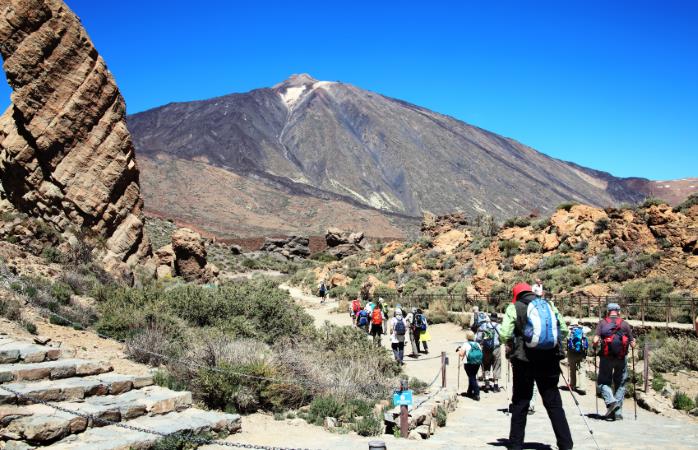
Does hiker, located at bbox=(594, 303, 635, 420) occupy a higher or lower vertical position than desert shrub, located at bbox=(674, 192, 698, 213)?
lower

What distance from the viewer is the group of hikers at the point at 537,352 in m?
5.86

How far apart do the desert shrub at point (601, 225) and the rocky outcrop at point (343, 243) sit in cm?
2907

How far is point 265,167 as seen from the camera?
132m

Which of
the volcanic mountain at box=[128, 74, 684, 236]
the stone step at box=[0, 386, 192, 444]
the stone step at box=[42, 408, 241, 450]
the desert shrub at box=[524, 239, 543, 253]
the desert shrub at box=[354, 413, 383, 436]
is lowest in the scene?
the desert shrub at box=[354, 413, 383, 436]

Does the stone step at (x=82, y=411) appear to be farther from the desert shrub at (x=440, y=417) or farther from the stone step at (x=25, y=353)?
the desert shrub at (x=440, y=417)

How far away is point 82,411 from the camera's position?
661 cm

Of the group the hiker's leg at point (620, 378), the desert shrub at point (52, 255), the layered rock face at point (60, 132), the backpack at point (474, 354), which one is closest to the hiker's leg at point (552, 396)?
the hiker's leg at point (620, 378)

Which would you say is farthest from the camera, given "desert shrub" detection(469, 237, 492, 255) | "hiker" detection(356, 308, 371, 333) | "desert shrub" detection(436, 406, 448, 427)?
"desert shrub" detection(469, 237, 492, 255)

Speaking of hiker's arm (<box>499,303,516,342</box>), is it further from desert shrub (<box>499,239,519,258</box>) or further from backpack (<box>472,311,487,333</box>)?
desert shrub (<box>499,239,519,258</box>)

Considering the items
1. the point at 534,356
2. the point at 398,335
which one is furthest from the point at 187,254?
the point at 534,356

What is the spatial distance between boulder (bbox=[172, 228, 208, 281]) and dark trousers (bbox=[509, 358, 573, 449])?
22869mm

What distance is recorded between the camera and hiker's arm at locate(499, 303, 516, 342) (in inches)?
234

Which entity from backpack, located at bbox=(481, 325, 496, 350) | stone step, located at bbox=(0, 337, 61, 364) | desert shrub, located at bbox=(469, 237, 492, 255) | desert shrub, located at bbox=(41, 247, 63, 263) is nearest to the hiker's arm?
backpack, located at bbox=(481, 325, 496, 350)

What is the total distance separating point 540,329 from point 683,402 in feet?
18.1
